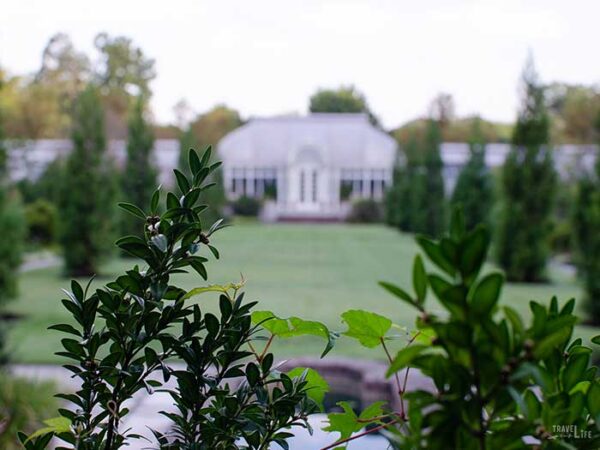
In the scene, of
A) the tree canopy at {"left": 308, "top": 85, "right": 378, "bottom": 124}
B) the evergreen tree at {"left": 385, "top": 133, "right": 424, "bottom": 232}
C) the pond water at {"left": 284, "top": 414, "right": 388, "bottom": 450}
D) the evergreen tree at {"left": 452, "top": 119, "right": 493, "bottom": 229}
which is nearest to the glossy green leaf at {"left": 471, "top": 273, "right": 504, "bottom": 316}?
the pond water at {"left": 284, "top": 414, "right": 388, "bottom": 450}

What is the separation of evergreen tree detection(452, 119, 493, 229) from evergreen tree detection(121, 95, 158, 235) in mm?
6462

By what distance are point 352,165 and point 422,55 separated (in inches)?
383

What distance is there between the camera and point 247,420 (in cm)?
55

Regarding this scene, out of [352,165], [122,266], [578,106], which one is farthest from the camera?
[352,165]

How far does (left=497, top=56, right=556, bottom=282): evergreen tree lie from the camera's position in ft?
34.6

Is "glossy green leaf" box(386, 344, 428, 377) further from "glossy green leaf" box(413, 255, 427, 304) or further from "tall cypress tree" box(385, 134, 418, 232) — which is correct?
"tall cypress tree" box(385, 134, 418, 232)

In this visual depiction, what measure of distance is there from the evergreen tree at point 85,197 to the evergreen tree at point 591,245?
672 centimetres

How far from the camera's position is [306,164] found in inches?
1075

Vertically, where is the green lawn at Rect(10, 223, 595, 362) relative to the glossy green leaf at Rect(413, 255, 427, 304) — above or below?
below

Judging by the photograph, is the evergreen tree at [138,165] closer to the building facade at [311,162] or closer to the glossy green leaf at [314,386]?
the building facade at [311,162]

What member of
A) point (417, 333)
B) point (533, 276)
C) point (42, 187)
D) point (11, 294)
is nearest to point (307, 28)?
point (42, 187)

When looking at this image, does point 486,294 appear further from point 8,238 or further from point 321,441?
point 8,238

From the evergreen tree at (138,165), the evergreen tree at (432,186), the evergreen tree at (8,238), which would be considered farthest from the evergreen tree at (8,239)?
the evergreen tree at (432,186)

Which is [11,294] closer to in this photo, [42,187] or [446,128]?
[42,187]
